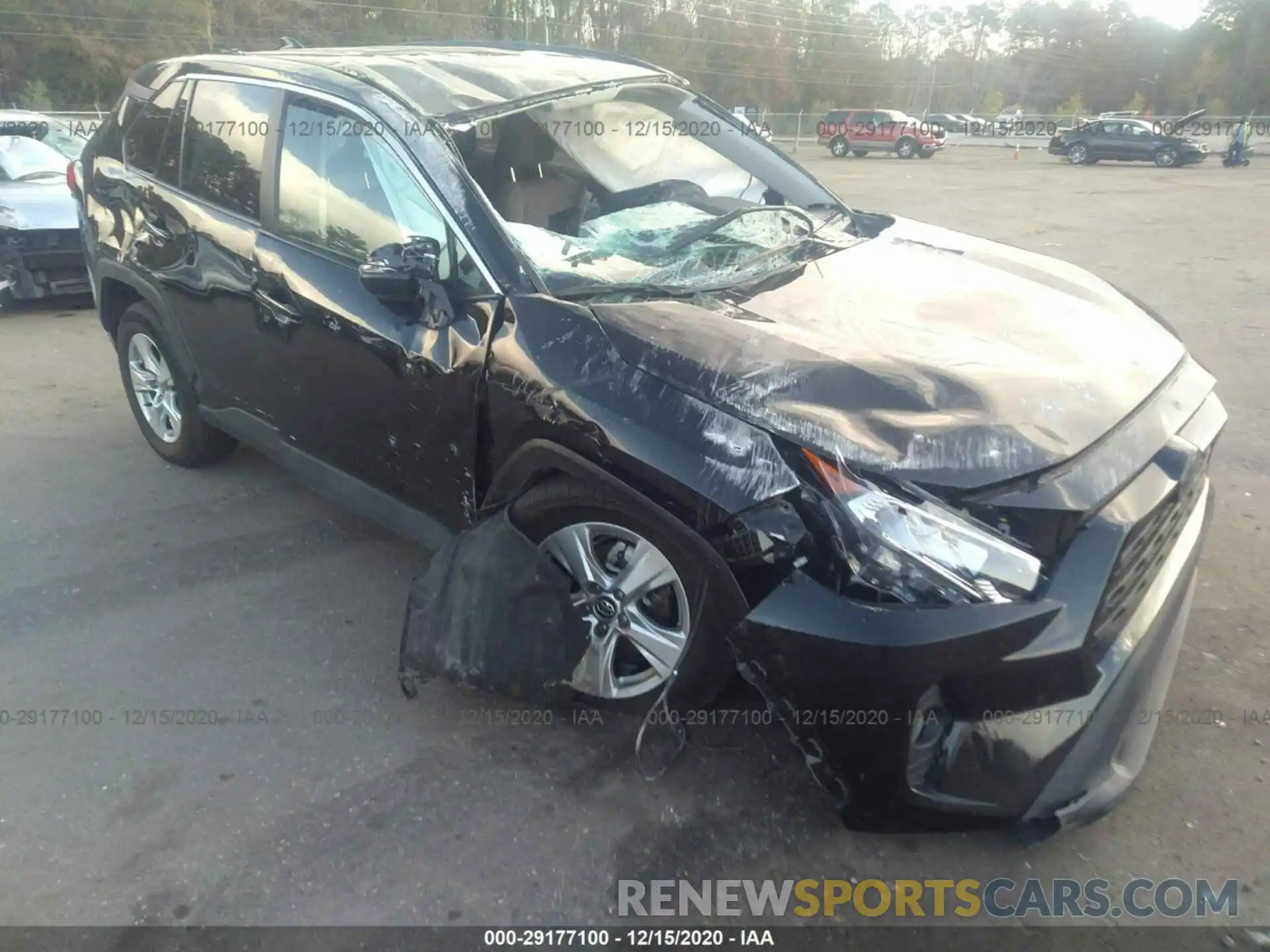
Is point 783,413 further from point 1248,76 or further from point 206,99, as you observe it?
point 1248,76

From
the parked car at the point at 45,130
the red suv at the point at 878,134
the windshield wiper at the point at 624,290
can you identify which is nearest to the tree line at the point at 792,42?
the red suv at the point at 878,134

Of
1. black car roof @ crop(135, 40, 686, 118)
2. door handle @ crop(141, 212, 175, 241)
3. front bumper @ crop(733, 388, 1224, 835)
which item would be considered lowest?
front bumper @ crop(733, 388, 1224, 835)

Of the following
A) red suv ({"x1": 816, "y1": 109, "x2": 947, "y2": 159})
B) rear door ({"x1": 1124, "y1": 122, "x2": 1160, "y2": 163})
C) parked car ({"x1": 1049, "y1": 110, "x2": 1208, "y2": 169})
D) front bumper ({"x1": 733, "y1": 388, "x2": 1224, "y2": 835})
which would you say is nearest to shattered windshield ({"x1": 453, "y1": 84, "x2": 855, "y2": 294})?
front bumper ({"x1": 733, "y1": 388, "x2": 1224, "y2": 835})

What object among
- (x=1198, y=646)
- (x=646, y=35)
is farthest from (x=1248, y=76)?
(x=1198, y=646)

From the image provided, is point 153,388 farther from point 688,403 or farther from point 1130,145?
point 1130,145

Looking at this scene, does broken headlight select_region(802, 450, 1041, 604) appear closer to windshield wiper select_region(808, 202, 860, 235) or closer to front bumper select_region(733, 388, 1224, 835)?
front bumper select_region(733, 388, 1224, 835)

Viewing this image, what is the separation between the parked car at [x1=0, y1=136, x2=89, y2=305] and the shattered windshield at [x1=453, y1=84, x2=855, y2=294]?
18.6 ft

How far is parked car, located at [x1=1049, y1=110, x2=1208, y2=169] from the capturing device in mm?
29906

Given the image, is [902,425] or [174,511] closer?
[902,425]

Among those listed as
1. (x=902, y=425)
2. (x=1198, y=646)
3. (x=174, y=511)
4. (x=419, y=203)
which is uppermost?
(x=419, y=203)

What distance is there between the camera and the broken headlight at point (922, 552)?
2.17 metres

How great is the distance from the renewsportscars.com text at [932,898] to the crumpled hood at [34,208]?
7.53m

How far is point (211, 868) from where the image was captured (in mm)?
2527

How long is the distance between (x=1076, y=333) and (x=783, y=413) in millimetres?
1198
